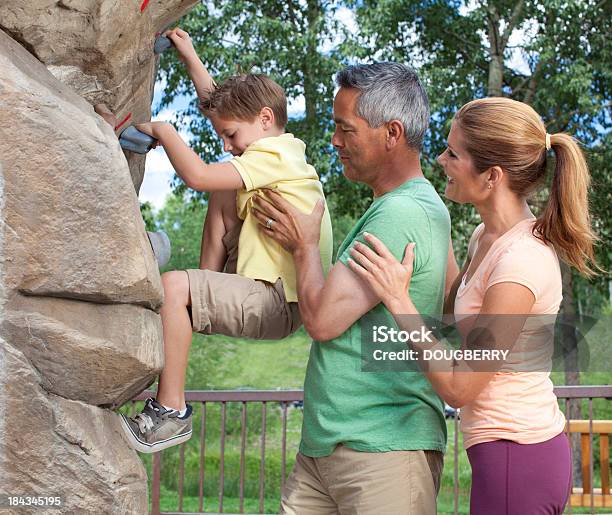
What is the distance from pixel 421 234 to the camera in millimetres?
1992

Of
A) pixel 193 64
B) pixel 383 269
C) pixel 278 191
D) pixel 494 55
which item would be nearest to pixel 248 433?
pixel 494 55

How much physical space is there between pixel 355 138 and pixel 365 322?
431mm

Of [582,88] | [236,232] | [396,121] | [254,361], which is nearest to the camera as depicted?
[396,121]

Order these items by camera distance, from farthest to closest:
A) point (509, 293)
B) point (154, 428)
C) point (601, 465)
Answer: point (601, 465)
point (154, 428)
point (509, 293)

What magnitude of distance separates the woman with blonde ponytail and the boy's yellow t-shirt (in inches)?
12.9

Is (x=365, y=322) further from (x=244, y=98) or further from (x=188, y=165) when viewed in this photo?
(x=244, y=98)

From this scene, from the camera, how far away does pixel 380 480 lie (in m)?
1.92

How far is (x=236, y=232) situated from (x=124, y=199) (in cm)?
44

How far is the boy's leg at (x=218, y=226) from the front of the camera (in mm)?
2328

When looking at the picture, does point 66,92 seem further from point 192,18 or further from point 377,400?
point 192,18

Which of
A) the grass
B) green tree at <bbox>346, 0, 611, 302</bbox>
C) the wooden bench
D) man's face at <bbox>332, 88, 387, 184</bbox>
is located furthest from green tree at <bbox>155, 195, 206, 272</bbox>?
man's face at <bbox>332, 88, 387, 184</bbox>

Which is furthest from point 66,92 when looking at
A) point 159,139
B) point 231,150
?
point 231,150

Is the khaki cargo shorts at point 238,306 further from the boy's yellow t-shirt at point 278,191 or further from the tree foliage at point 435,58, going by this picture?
the tree foliage at point 435,58

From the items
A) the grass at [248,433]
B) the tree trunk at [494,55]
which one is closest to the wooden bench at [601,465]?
the grass at [248,433]
